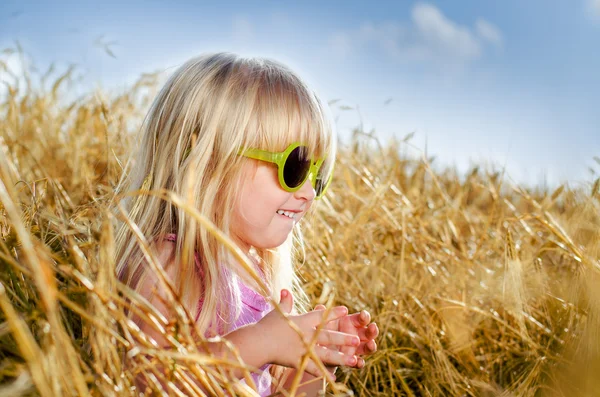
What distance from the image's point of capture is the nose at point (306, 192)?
1.42 m

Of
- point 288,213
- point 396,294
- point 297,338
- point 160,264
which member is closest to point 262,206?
point 288,213

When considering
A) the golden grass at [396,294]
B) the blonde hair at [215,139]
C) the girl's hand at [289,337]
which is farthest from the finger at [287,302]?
the blonde hair at [215,139]

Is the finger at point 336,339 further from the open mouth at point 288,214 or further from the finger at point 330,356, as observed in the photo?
the open mouth at point 288,214

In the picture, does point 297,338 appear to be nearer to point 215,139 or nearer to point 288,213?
point 288,213

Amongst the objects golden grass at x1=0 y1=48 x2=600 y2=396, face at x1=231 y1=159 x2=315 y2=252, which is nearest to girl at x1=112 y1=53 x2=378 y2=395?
face at x1=231 y1=159 x2=315 y2=252

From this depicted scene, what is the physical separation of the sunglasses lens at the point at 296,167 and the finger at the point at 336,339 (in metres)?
0.36

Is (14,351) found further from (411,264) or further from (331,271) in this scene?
(411,264)

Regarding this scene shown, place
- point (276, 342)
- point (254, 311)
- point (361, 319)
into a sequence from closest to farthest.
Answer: point (276, 342), point (361, 319), point (254, 311)

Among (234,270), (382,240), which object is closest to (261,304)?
(234,270)

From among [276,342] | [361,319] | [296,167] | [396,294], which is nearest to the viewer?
[276,342]

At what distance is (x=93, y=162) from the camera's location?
248 cm

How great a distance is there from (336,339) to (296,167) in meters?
0.40

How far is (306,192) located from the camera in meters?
1.43

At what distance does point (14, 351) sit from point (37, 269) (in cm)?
36
